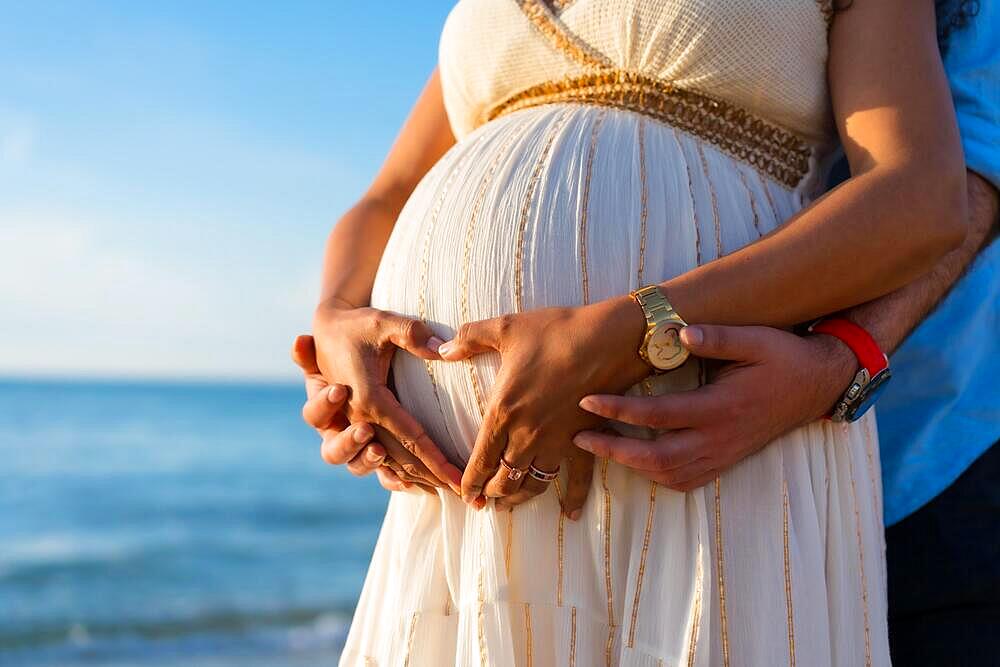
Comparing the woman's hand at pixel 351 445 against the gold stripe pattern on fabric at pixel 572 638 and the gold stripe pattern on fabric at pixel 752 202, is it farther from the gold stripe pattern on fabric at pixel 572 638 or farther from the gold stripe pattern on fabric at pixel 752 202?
the gold stripe pattern on fabric at pixel 752 202

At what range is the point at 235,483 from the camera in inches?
758

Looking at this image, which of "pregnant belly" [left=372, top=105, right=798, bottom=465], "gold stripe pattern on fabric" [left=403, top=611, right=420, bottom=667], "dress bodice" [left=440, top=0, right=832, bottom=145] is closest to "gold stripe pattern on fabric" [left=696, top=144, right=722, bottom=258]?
"pregnant belly" [left=372, top=105, right=798, bottom=465]

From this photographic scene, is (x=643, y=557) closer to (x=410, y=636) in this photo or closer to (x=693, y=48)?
(x=410, y=636)

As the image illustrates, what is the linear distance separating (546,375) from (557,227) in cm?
21

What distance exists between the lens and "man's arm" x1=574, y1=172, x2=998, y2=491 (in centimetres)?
101

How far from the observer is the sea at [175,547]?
696 cm

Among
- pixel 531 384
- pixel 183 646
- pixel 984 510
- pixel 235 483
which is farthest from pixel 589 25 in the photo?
pixel 235 483

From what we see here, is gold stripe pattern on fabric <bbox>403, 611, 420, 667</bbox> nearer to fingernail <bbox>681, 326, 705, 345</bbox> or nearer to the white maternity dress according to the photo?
the white maternity dress

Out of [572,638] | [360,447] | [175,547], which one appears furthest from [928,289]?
[175,547]

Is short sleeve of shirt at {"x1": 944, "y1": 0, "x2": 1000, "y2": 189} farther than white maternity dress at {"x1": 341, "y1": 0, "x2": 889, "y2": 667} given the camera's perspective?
Yes

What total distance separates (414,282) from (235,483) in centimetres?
1905

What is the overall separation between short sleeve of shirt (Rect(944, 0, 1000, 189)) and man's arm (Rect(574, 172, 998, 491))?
0.40 metres

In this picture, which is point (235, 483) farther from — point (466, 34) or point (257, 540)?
point (466, 34)

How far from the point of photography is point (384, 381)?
3.95ft
